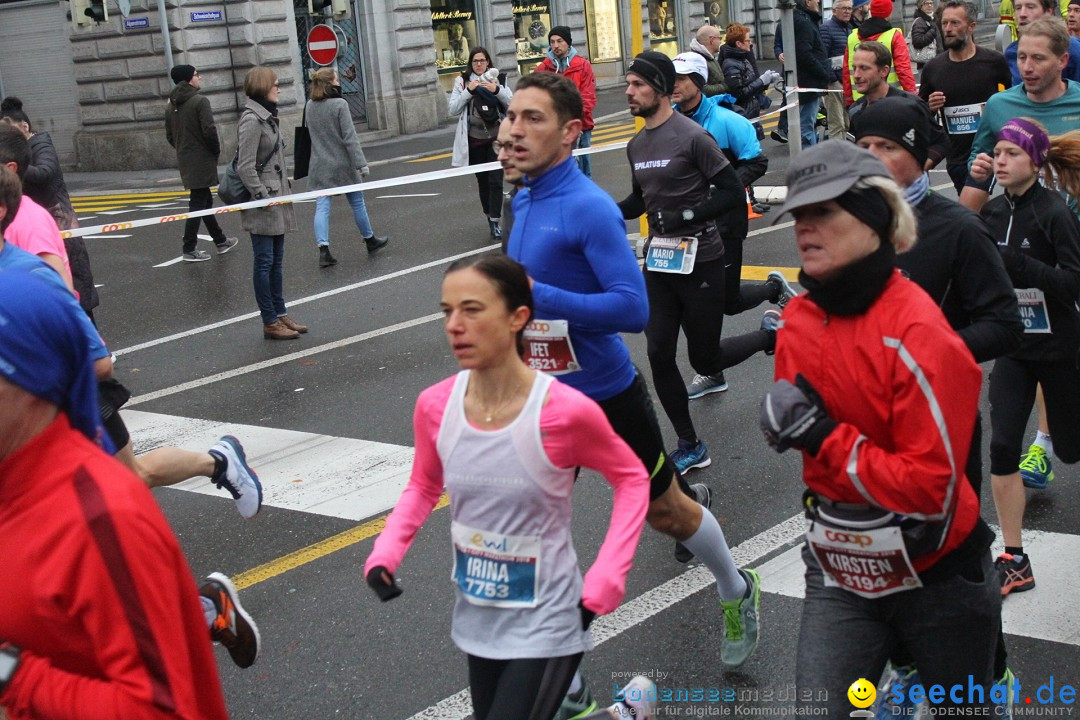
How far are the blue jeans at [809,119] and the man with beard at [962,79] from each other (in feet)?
28.0

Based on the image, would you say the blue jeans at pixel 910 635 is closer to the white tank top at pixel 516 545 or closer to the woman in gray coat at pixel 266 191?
the white tank top at pixel 516 545

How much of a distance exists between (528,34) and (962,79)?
25.2 metres

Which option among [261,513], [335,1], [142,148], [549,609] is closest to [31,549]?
[549,609]

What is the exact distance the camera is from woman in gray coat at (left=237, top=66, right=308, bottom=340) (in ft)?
33.2

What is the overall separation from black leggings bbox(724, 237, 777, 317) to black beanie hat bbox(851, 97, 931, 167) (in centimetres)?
370

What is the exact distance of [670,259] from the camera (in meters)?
6.54

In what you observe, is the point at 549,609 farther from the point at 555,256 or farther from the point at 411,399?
the point at 411,399

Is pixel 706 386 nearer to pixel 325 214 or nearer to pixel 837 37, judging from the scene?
pixel 325 214

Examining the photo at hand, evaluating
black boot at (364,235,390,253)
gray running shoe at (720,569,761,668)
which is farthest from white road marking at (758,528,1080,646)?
black boot at (364,235,390,253)

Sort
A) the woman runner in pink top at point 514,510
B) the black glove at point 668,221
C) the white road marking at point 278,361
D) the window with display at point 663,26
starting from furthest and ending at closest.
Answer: the window with display at point 663,26
the white road marking at point 278,361
the black glove at point 668,221
the woman runner in pink top at point 514,510

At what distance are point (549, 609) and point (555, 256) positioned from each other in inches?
62.4

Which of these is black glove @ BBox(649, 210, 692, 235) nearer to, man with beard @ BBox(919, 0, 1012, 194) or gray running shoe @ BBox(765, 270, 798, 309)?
gray running shoe @ BBox(765, 270, 798, 309)

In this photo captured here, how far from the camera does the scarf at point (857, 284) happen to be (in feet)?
9.65

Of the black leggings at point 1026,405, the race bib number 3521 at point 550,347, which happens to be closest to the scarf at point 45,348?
the race bib number 3521 at point 550,347
